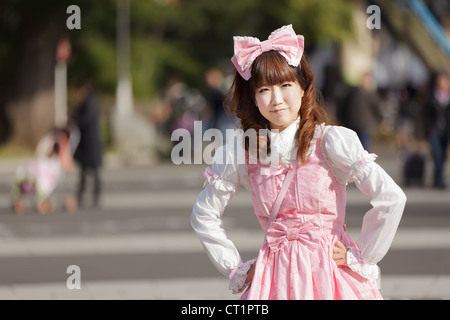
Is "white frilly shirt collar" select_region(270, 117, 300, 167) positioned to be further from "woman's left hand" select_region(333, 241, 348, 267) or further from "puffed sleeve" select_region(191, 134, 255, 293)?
"woman's left hand" select_region(333, 241, 348, 267)

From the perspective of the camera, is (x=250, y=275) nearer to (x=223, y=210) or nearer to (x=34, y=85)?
(x=223, y=210)

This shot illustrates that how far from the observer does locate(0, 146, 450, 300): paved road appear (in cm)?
691

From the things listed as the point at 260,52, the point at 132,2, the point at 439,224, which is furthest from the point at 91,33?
the point at 260,52

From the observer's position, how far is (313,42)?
1204 inches

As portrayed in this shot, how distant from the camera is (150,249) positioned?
9.00 metres

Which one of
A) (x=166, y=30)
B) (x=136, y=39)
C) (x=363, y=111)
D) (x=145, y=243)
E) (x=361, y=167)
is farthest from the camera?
(x=166, y=30)

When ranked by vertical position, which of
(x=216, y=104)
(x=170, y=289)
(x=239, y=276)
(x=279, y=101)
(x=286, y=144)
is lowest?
(x=170, y=289)

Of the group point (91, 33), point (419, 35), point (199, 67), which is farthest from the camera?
point (199, 67)

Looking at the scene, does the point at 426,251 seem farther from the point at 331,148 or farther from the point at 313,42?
the point at 313,42

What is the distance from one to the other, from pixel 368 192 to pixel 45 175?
30.8 ft

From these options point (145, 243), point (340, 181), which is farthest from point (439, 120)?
point (340, 181)

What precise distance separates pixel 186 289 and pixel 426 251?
270 cm

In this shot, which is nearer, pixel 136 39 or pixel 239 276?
pixel 239 276

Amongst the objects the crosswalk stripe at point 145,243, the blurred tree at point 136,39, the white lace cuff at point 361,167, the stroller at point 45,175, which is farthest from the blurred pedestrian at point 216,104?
the white lace cuff at point 361,167
